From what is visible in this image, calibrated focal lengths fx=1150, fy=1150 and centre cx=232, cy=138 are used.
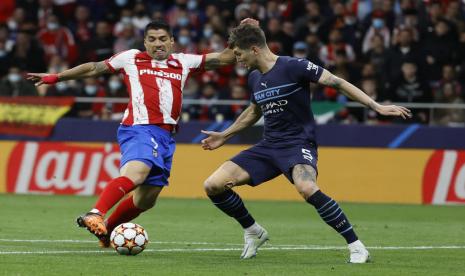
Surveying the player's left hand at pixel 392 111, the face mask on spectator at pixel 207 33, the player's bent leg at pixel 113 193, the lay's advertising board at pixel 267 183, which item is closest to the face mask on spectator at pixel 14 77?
the lay's advertising board at pixel 267 183

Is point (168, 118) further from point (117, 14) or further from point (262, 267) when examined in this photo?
point (117, 14)

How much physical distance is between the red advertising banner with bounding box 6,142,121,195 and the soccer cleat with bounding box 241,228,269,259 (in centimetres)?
930

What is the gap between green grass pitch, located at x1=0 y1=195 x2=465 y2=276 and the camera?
953 centimetres

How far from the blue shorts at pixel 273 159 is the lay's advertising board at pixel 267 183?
885cm

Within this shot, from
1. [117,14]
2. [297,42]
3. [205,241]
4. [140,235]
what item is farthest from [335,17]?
[140,235]

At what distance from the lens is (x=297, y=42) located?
22234 millimetres

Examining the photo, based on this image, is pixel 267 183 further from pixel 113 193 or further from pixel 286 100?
pixel 113 193

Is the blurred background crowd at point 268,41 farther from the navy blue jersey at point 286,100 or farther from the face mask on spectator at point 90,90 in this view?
the navy blue jersey at point 286,100

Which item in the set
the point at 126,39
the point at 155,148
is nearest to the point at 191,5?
the point at 126,39

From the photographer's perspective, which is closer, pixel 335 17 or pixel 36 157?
pixel 36 157

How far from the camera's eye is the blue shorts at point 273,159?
33.9 ft

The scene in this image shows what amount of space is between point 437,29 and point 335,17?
7.10ft

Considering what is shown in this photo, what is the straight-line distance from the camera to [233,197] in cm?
1076

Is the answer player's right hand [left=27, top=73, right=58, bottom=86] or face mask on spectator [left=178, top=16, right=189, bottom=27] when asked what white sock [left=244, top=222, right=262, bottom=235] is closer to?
player's right hand [left=27, top=73, right=58, bottom=86]
